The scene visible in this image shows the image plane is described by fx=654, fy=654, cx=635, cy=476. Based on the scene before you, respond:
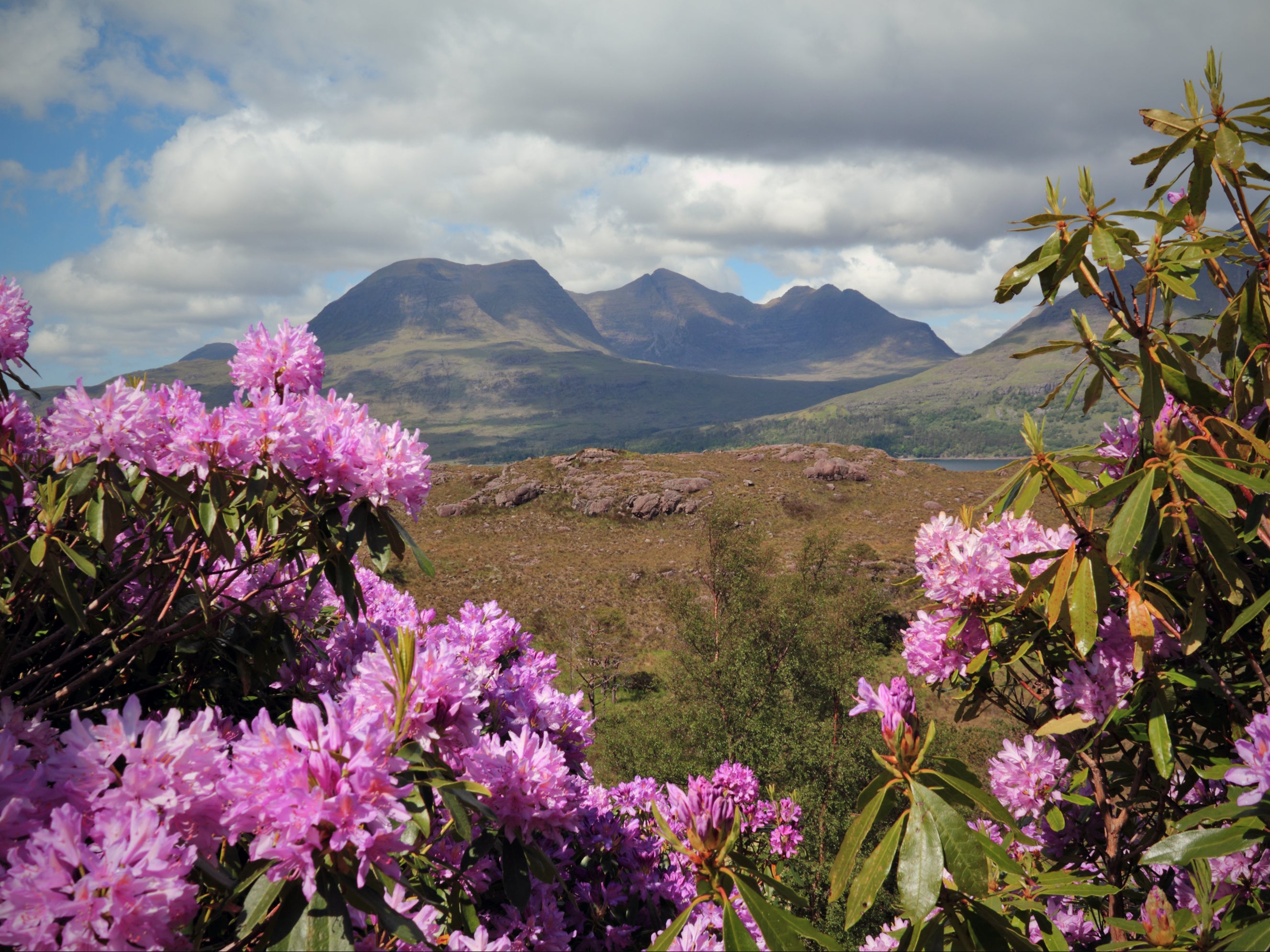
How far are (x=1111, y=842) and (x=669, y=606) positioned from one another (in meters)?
20.0

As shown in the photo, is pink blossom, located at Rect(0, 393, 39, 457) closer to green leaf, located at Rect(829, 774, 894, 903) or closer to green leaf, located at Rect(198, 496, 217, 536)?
green leaf, located at Rect(198, 496, 217, 536)

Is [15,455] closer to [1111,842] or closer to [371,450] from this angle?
[371,450]

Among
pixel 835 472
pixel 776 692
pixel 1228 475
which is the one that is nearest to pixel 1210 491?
pixel 1228 475

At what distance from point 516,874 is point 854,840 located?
1.02m

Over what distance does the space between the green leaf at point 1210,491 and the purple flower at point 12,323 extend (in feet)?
14.2

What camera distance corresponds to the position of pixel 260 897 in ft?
4.20

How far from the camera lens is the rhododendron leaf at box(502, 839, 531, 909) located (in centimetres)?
190

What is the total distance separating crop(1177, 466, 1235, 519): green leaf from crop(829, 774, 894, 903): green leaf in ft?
3.79

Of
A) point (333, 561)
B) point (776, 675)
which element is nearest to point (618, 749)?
point (776, 675)

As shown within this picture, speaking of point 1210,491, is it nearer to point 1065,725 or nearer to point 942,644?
point 1065,725

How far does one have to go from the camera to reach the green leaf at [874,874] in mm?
1452

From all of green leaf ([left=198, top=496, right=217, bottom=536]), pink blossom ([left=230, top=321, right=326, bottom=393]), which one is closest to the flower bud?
green leaf ([left=198, top=496, right=217, bottom=536])

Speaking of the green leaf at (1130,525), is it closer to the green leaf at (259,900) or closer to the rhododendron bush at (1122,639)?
the rhododendron bush at (1122,639)

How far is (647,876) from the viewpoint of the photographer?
302cm
